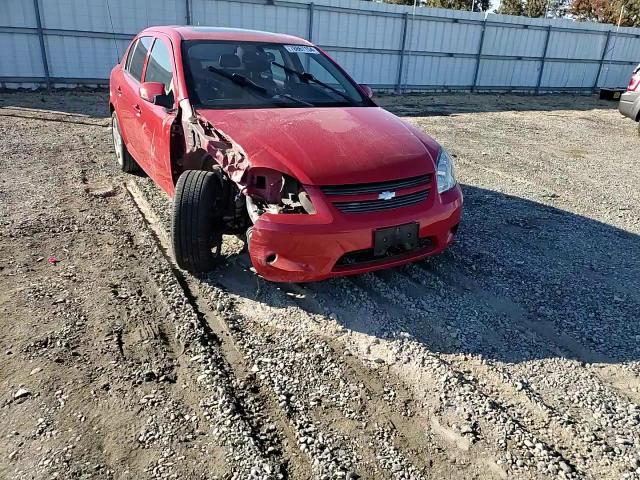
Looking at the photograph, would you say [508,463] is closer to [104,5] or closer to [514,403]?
[514,403]

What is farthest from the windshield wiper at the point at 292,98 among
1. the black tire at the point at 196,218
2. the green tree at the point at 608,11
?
the green tree at the point at 608,11

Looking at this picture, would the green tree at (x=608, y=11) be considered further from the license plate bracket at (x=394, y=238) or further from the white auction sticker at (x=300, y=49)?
the license plate bracket at (x=394, y=238)

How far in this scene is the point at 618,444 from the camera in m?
2.38

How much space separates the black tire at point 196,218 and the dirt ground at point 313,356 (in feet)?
0.78

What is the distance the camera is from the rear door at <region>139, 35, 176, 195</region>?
4121mm

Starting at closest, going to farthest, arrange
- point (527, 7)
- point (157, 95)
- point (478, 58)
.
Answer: point (157, 95) → point (478, 58) → point (527, 7)

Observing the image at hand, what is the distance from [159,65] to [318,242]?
267 cm

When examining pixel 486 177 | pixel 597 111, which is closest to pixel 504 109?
pixel 597 111

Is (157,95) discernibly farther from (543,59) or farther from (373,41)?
(543,59)

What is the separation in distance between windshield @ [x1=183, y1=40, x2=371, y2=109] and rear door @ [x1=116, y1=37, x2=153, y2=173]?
0.91 m

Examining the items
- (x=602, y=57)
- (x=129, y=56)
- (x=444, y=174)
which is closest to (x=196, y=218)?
(x=444, y=174)

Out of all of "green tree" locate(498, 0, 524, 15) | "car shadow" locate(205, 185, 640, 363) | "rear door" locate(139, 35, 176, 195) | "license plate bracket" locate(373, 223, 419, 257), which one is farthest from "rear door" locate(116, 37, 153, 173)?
"green tree" locate(498, 0, 524, 15)

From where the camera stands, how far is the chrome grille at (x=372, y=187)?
3.20 metres

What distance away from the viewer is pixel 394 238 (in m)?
3.31
